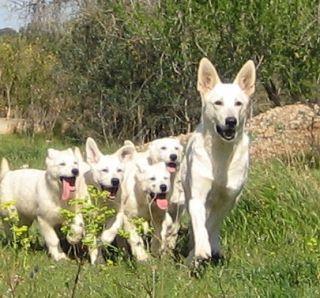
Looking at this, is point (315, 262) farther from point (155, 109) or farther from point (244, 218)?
point (155, 109)

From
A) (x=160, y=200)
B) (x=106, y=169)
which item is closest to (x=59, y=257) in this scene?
(x=106, y=169)

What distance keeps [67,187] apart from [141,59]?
17.6 metres

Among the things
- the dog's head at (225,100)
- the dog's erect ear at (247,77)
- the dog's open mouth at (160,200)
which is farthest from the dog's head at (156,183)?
the dog's erect ear at (247,77)

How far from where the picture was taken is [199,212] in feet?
25.6

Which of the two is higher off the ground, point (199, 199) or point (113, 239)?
point (199, 199)

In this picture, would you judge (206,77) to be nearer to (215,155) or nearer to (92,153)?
(215,155)

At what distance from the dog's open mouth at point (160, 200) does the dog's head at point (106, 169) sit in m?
0.35

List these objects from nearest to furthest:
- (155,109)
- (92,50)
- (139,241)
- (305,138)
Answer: (139,241) → (305,138) → (155,109) → (92,50)

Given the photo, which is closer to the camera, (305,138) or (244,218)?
(244,218)

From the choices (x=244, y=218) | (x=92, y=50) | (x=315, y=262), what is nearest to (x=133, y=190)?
(x=244, y=218)

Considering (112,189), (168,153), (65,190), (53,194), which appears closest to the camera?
(112,189)

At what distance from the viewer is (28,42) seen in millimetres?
36500

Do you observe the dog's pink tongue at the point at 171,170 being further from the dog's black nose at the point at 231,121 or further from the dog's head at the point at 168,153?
the dog's black nose at the point at 231,121

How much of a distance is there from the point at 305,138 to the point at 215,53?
3798 mm
